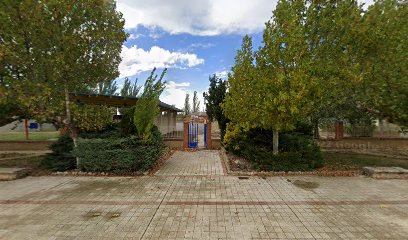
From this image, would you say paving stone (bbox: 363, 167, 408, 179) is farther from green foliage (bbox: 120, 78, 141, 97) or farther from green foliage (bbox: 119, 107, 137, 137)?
green foliage (bbox: 120, 78, 141, 97)

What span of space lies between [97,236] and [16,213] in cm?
240

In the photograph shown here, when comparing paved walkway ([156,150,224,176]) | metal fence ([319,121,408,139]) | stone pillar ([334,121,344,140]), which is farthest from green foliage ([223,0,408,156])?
metal fence ([319,121,408,139])

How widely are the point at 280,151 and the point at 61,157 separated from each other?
8544 millimetres

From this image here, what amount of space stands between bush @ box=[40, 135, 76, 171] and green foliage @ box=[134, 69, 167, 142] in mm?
2834

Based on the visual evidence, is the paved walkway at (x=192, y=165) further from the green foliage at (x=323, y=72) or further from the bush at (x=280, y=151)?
the green foliage at (x=323, y=72)

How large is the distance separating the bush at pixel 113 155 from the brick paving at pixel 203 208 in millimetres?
552

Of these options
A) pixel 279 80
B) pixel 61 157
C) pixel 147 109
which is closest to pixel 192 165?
pixel 147 109

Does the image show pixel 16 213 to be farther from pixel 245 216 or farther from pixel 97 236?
pixel 245 216

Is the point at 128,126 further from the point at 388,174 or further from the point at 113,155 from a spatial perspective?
the point at 388,174

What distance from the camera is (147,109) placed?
24.7 feet

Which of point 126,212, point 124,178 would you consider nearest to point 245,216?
point 126,212

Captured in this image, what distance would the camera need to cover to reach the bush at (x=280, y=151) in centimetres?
745

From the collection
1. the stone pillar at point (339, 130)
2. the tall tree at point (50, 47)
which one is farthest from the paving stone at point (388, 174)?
the tall tree at point (50, 47)

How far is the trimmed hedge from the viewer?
7.25 metres
